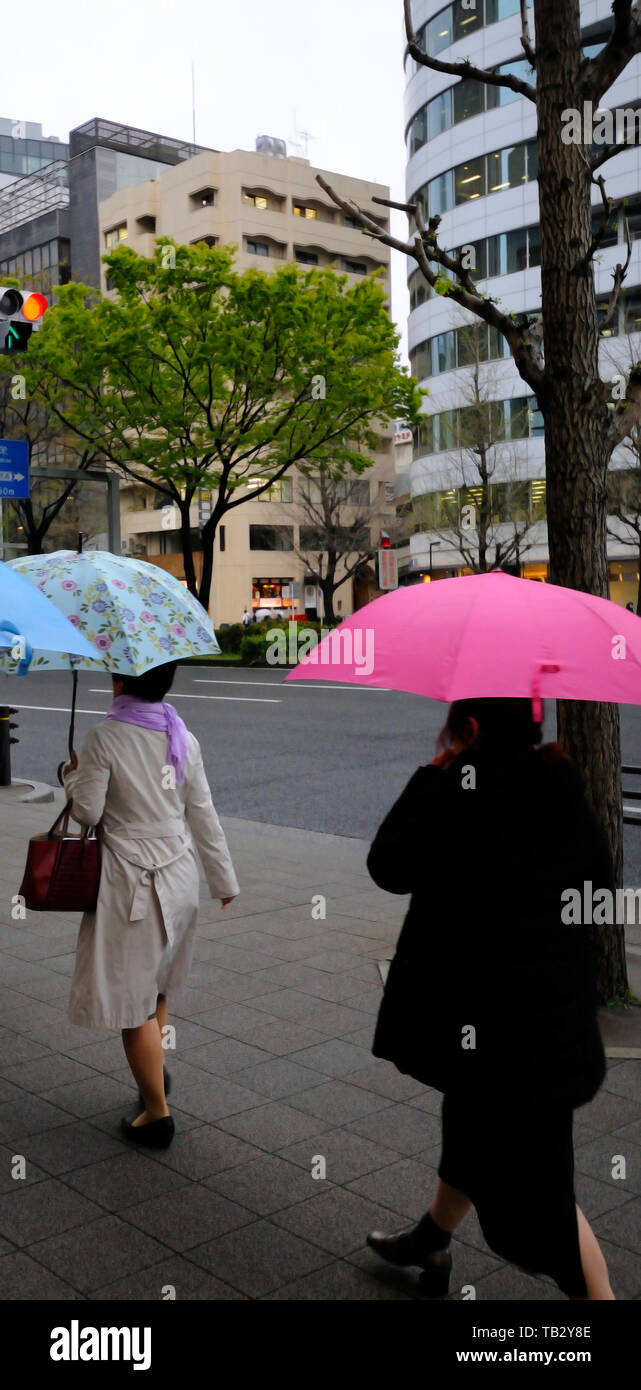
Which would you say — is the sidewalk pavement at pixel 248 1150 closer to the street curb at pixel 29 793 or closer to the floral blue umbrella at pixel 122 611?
the floral blue umbrella at pixel 122 611

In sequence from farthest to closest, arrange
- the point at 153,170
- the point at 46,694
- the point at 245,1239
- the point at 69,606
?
the point at 153,170
the point at 46,694
the point at 69,606
the point at 245,1239

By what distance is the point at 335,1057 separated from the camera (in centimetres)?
462

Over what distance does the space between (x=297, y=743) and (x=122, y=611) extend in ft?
36.1

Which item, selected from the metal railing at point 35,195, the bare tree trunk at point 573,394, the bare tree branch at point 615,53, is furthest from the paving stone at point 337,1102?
the metal railing at point 35,195

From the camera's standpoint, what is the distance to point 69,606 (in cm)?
379

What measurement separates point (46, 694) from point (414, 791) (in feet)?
70.4

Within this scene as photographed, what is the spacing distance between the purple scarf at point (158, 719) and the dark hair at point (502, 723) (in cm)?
138

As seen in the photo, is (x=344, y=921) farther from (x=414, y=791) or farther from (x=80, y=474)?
(x=80, y=474)

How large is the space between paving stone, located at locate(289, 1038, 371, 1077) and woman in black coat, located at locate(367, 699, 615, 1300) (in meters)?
1.85

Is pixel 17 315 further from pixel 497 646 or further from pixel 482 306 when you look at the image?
pixel 497 646

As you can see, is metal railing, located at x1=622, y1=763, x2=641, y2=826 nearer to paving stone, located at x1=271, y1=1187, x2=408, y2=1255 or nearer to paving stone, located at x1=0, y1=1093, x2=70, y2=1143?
paving stone, located at x1=271, y1=1187, x2=408, y2=1255

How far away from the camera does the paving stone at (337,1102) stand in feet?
13.4

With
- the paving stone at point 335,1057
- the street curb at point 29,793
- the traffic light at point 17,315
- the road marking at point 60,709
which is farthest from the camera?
the road marking at point 60,709
